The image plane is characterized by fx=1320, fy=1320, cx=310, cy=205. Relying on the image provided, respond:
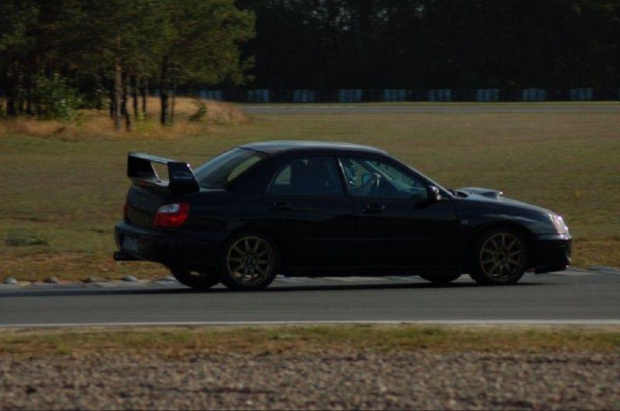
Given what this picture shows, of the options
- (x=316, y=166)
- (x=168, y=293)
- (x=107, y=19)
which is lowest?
(x=168, y=293)

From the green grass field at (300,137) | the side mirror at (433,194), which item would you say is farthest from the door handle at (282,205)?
the green grass field at (300,137)

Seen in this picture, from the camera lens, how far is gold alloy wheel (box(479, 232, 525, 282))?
1355 centimetres

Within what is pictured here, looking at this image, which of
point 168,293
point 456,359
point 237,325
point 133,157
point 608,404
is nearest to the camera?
point 608,404

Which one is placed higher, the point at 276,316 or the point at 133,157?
the point at 133,157

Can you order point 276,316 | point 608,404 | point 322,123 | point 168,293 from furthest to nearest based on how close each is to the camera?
point 322,123 < point 168,293 < point 276,316 < point 608,404

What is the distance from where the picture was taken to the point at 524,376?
25.6 ft

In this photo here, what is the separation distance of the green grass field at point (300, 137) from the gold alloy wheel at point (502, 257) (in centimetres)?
238

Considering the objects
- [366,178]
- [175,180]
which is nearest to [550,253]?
[366,178]

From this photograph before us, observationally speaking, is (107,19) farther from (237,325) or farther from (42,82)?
(237,325)

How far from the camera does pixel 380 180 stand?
13.4 metres

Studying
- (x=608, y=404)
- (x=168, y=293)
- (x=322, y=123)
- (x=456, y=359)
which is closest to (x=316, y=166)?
(x=168, y=293)

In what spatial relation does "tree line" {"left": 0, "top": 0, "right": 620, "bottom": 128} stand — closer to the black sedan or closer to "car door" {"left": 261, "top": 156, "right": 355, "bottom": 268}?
the black sedan

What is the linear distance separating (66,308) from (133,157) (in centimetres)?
270

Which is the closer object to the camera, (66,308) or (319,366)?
(319,366)
